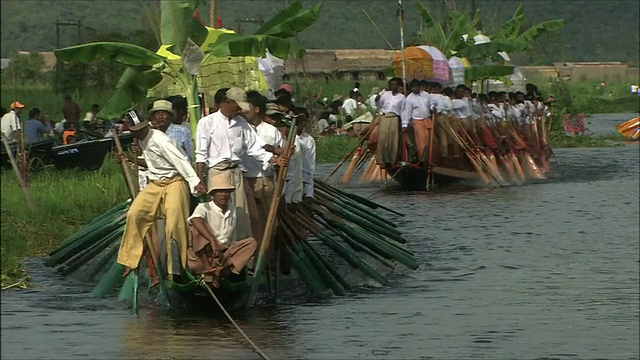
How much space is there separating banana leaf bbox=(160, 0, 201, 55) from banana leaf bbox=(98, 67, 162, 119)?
0.45 m

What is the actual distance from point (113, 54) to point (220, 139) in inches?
104

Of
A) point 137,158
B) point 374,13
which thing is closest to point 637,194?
point 137,158

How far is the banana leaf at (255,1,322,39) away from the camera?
14.2m

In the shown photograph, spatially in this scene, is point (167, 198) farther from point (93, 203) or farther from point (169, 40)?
point (93, 203)

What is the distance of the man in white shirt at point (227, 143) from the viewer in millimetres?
11102

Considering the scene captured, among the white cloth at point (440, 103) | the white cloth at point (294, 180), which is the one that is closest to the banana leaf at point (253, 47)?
the white cloth at point (294, 180)

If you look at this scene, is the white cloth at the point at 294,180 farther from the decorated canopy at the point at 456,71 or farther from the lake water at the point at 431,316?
the decorated canopy at the point at 456,71

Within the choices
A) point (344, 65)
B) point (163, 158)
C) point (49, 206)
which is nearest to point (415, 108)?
point (49, 206)

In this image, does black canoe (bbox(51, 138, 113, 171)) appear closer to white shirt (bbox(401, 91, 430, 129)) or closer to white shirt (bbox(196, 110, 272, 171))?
white shirt (bbox(401, 91, 430, 129))

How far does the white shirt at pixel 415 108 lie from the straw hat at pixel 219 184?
10436mm

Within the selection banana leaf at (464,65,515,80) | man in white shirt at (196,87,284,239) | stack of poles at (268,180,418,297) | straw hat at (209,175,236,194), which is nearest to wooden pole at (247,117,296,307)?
man in white shirt at (196,87,284,239)

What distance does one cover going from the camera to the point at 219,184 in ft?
34.2

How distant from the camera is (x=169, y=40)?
43.9 feet

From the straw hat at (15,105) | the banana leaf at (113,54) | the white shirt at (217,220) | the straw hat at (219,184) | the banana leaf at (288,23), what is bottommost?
the white shirt at (217,220)
